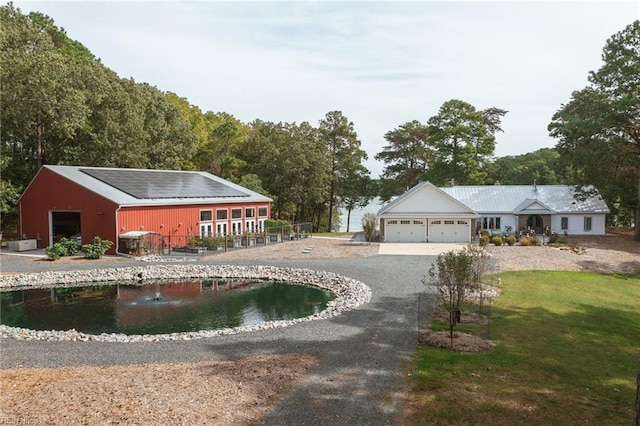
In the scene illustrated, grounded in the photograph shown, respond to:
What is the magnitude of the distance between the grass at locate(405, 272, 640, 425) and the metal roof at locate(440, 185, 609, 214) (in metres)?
20.0

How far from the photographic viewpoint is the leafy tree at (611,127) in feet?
98.2

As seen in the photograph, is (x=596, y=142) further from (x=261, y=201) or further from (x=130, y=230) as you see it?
(x=130, y=230)

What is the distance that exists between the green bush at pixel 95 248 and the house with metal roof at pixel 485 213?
56.4 ft

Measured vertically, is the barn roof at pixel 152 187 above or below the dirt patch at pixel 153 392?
above

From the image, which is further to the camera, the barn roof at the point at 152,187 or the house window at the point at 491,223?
the house window at the point at 491,223

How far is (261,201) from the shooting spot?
34.3m

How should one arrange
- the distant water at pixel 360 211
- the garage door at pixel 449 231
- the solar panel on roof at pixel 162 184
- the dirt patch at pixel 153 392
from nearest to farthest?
the dirt patch at pixel 153 392 < the solar panel on roof at pixel 162 184 < the garage door at pixel 449 231 < the distant water at pixel 360 211

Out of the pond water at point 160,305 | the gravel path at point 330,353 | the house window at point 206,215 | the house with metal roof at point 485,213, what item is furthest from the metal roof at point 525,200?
the pond water at point 160,305

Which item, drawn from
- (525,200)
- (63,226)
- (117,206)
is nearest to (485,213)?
(525,200)

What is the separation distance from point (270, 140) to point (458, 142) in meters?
17.5

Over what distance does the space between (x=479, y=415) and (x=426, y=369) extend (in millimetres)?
2029

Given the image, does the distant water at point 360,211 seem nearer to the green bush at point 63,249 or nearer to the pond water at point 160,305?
the pond water at point 160,305

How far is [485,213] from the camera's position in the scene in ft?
114

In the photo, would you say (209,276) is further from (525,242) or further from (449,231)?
(525,242)
